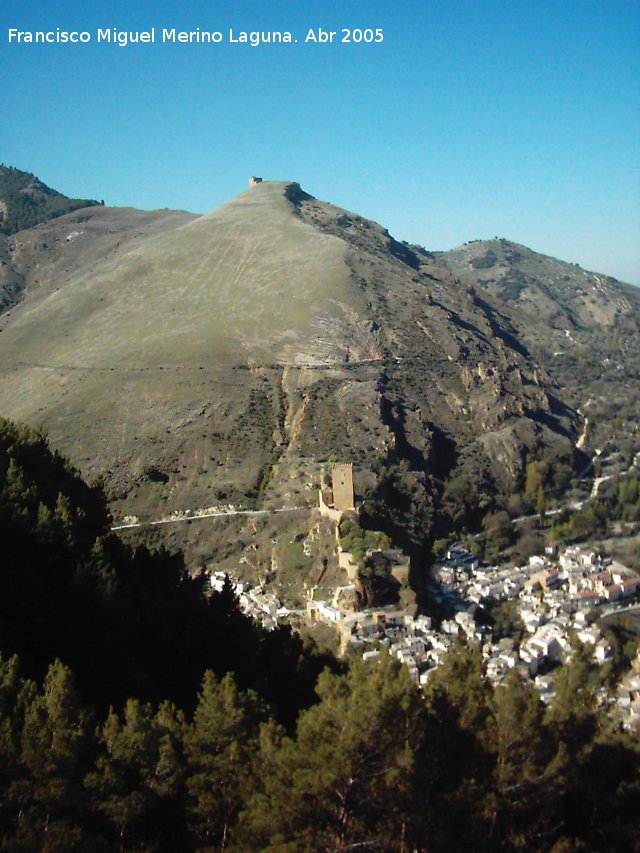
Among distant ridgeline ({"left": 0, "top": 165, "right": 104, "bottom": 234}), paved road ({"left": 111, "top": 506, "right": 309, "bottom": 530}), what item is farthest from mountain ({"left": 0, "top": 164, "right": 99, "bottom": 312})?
paved road ({"left": 111, "top": 506, "right": 309, "bottom": 530})

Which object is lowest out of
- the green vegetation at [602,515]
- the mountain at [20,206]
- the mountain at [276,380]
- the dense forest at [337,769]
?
the green vegetation at [602,515]

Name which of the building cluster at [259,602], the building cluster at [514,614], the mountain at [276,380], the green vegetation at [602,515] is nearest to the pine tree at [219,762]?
the building cluster at [514,614]

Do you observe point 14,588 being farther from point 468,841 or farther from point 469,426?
point 469,426

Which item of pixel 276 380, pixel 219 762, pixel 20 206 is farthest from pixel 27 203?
pixel 219 762

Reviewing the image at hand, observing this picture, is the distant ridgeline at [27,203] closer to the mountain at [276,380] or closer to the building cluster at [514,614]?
the mountain at [276,380]

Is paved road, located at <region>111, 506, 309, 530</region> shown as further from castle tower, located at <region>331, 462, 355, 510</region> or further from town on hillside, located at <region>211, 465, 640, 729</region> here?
town on hillside, located at <region>211, 465, 640, 729</region>
